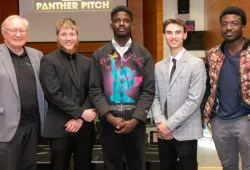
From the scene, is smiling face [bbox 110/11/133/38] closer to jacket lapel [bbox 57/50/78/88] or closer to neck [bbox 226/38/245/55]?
jacket lapel [bbox 57/50/78/88]

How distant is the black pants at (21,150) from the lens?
2461 mm

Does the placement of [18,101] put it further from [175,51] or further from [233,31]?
[233,31]

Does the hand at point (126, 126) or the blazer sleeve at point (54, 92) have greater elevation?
the blazer sleeve at point (54, 92)

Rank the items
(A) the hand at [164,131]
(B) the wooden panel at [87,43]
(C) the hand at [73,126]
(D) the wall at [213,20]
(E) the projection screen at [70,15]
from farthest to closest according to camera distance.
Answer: (E) the projection screen at [70,15] → (B) the wooden panel at [87,43] → (D) the wall at [213,20] → (C) the hand at [73,126] → (A) the hand at [164,131]

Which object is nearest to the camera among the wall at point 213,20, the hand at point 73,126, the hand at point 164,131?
the hand at point 164,131

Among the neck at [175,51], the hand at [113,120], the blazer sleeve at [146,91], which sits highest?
the neck at [175,51]

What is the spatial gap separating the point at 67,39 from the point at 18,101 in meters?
0.57

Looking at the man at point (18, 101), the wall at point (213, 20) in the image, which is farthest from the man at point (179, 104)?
the wall at point (213, 20)

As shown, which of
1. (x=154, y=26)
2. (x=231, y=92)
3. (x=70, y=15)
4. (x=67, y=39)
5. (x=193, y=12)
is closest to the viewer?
(x=231, y=92)

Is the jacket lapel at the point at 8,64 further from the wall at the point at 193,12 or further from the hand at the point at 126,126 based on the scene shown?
the wall at the point at 193,12

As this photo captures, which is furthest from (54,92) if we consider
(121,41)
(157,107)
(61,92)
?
(157,107)

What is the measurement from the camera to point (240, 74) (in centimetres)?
231

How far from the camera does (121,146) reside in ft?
8.27

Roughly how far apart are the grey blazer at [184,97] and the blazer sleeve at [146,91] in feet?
0.24
